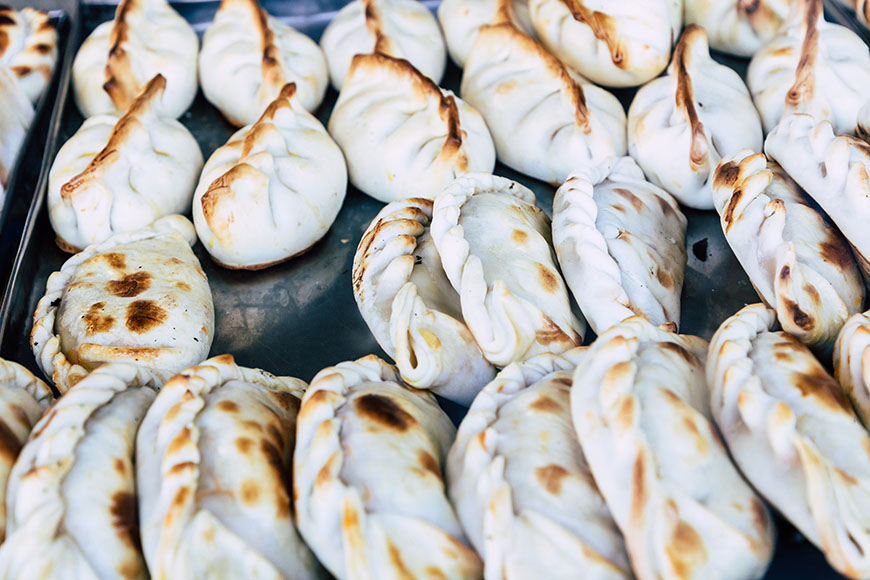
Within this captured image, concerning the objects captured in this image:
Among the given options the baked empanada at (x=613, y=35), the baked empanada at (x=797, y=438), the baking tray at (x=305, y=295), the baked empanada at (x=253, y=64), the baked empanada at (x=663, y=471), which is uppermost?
the baked empanada at (x=613, y=35)

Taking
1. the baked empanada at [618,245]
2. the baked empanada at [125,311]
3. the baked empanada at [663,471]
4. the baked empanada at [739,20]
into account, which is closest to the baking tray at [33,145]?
the baked empanada at [125,311]

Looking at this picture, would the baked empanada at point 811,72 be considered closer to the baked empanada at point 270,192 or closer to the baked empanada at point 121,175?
the baked empanada at point 270,192

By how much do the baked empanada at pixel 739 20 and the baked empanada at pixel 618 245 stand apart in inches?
36.7

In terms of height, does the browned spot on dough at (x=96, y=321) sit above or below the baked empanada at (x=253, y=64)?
below

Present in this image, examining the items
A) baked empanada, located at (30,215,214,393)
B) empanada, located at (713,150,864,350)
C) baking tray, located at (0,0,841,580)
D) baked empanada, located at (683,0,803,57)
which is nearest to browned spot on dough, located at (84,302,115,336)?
baked empanada, located at (30,215,214,393)

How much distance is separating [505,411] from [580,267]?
0.49m

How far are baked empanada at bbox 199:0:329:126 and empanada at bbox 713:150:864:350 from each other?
4.96ft

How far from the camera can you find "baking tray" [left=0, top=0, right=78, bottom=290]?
7.25ft

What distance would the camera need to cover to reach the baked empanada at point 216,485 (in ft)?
4.01

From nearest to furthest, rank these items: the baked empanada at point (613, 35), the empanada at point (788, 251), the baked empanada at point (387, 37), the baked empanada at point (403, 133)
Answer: the empanada at point (788, 251) → the baked empanada at point (403, 133) → the baked empanada at point (613, 35) → the baked empanada at point (387, 37)

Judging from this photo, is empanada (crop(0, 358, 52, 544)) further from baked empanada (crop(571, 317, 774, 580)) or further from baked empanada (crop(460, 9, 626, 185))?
baked empanada (crop(460, 9, 626, 185))

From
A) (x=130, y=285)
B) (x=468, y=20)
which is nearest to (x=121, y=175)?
(x=130, y=285)

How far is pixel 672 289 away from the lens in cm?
194

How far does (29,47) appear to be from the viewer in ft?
9.41
